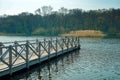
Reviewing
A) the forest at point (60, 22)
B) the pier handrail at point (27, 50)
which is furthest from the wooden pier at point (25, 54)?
the forest at point (60, 22)

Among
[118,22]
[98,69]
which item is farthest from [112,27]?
[98,69]

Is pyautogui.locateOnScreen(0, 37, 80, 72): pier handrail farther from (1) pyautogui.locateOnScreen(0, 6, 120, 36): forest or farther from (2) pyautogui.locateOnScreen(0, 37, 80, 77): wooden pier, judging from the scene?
(1) pyautogui.locateOnScreen(0, 6, 120, 36): forest

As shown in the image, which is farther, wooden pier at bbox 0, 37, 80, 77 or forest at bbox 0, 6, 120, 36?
forest at bbox 0, 6, 120, 36

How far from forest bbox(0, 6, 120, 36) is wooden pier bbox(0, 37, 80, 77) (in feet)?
297

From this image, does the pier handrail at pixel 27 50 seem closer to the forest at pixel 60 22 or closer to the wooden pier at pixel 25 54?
the wooden pier at pixel 25 54

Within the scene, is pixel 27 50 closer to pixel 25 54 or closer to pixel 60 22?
pixel 25 54

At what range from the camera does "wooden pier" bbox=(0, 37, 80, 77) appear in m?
18.7

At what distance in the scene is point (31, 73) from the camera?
70.3ft

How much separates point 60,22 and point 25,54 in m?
119

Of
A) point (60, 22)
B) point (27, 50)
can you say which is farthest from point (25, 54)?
point (60, 22)

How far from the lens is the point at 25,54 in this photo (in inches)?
928

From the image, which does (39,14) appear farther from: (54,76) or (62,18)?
(54,76)

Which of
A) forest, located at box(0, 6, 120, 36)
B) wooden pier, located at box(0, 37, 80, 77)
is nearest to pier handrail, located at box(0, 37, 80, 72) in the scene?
wooden pier, located at box(0, 37, 80, 77)

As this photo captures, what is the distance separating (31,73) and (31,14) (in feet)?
408
